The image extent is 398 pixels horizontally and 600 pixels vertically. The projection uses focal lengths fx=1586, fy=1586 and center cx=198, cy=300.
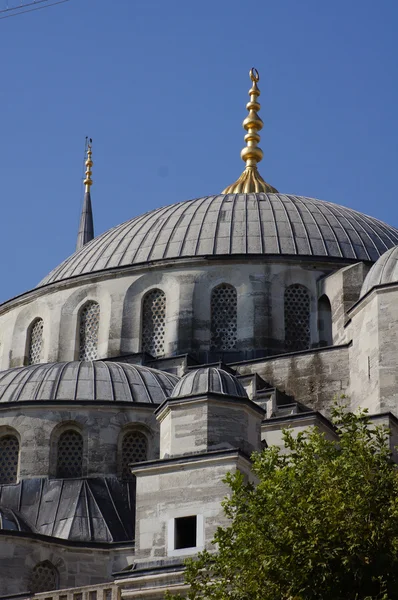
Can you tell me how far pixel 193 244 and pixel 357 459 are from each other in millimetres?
21223

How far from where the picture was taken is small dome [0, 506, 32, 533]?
32469 millimetres

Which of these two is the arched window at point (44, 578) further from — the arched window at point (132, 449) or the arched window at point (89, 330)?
the arched window at point (89, 330)

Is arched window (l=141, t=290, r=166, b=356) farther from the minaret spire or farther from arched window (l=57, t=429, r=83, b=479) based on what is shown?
the minaret spire

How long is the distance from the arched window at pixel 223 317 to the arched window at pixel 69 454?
7.06 metres

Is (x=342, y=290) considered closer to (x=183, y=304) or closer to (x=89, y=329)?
(x=183, y=304)

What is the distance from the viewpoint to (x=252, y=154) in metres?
55.1

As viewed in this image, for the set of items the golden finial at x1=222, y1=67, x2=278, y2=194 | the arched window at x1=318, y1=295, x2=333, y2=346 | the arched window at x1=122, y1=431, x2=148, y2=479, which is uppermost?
the golden finial at x1=222, y1=67, x2=278, y2=194

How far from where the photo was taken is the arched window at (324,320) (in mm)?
41406

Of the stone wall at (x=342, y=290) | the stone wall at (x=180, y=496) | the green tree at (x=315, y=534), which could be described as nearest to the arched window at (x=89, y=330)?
the stone wall at (x=342, y=290)

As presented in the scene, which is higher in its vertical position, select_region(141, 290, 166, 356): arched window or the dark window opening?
select_region(141, 290, 166, 356): arched window

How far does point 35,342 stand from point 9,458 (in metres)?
9.97

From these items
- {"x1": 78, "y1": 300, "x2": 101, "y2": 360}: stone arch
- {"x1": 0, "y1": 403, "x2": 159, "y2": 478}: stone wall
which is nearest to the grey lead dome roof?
{"x1": 78, "y1": 300, "x2": 101, "y2": 360}: stone arch

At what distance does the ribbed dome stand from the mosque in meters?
0.07

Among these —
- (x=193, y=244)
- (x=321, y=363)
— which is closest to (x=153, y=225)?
(x=193, y=244)
